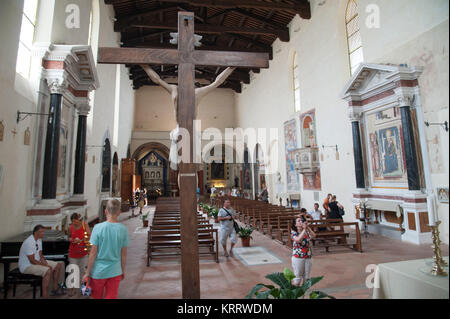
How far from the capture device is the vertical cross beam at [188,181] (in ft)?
8.12

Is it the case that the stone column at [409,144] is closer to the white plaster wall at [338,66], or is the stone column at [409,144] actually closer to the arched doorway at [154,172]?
the white plaster wall at [338,66]

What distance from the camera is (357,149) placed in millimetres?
8492

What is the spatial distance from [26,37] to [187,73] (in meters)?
4.89

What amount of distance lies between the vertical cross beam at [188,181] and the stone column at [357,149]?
7375 mm

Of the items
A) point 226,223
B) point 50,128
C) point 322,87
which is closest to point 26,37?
point 50,128

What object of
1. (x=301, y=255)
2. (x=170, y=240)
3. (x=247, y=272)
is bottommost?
(x=247, y=272)

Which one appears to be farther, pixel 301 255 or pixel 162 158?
pixel 162 158

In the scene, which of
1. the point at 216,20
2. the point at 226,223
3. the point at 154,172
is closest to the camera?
the point at 226,223

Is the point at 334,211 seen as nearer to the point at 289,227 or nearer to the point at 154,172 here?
the point at 289,227

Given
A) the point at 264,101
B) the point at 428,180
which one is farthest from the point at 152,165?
the point at 428,180

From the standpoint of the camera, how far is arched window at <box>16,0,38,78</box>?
519cm

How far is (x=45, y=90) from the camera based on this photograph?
18.3 feet

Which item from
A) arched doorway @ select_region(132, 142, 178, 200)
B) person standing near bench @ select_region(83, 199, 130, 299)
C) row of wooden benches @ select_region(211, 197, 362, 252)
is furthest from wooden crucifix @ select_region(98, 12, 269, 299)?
arched doorway @ select_region(132, 142, 178, 200)
